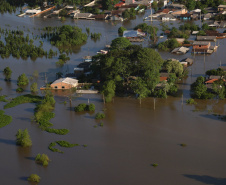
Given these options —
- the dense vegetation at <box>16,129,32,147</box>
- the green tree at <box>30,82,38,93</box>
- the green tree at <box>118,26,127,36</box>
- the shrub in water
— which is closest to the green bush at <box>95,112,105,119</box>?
the shrub in water

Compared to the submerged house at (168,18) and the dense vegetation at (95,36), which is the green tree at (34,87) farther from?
the submerged house at (168,18)

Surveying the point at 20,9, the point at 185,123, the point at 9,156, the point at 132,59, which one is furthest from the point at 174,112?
the point at 20,9

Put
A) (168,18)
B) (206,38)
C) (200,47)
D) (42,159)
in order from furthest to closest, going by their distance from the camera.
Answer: (168,18)
(206,38)
(200,47)
(42,159)

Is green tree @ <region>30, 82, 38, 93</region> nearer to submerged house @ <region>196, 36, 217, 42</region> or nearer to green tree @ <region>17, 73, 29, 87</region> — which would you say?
green tree @ <region>17, 73, 29, 87</region>

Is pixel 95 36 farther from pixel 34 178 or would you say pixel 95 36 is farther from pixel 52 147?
pixel 34 178

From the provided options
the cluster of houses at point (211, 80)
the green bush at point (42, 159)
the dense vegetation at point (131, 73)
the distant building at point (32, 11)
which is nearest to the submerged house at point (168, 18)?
the distant building at point (32, 11)

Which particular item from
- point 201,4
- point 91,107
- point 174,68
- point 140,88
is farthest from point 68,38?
point 201,4
